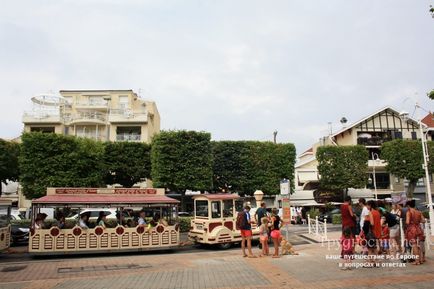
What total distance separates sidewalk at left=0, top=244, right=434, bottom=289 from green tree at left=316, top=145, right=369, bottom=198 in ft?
79.6

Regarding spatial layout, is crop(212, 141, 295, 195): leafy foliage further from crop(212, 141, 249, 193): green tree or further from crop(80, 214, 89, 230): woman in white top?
crop(80, 214, 89, 230): woman in white top

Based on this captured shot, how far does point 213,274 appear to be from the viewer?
10164mm

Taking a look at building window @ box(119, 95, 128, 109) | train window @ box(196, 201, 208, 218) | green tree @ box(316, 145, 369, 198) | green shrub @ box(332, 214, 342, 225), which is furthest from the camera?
building window @ box(119, 95, 128, 109)

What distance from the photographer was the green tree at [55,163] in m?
26.1

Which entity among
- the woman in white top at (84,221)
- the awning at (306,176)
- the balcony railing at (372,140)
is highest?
the balcony railing at (372,140)

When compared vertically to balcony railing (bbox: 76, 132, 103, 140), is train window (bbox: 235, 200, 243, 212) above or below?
below

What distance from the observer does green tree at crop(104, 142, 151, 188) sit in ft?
100.0

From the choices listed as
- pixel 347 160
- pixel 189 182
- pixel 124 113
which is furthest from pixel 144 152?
pixel 347 160

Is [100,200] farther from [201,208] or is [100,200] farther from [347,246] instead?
[347,246]

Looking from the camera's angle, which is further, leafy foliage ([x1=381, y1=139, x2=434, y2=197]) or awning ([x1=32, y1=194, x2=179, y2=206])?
leafy foliage ([x1=381, y1=139, x2=434, y2=197])

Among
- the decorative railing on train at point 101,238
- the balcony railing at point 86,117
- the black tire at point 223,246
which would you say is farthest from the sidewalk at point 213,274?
the balcony railing at point 86,117

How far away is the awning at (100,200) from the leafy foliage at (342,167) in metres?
23.7

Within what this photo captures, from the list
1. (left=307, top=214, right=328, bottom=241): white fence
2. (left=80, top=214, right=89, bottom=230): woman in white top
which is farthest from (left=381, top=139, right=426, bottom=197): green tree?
(left=80, top=214, right=89, bottom=230): woman in white top

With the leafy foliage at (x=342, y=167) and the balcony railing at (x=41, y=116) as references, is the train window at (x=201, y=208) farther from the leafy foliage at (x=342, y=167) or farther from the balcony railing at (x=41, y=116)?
the balcony railing at (x=41, y=116)
